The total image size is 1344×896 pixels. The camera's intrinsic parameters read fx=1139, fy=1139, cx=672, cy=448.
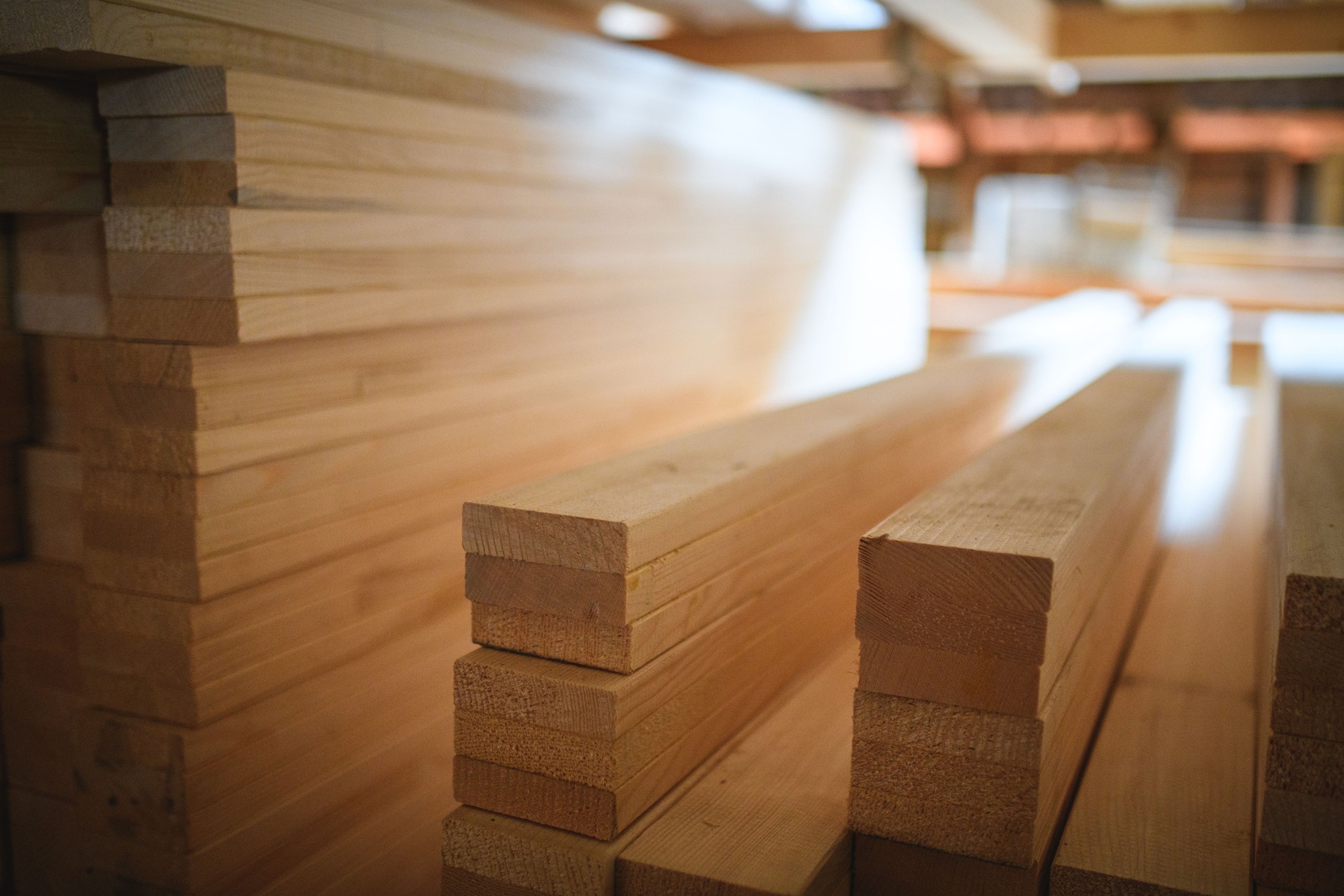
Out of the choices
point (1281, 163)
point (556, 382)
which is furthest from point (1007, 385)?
point (1281, 163)

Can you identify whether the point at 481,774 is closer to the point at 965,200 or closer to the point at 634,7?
the point at 634,7

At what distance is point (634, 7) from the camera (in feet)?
13.7

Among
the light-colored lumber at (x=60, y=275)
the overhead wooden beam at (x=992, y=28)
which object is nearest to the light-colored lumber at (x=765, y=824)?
the light-colored lumber at (x=60, y=275)

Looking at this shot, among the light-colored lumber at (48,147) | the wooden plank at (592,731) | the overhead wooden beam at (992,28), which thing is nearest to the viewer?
the wooden plank at (592,731)

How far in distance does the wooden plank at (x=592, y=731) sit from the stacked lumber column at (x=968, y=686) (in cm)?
26

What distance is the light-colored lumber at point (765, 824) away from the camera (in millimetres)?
1400

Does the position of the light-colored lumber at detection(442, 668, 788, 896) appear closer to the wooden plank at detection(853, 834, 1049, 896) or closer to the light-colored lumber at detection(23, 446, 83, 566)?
the wooden plank at detection(853, 834, 1049, 896)

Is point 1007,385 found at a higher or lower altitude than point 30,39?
lower

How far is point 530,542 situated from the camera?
1444mm

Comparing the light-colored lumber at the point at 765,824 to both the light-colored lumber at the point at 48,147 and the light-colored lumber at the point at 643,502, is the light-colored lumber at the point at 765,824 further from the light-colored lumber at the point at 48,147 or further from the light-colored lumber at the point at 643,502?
the light-colored lumber at the point at 48,147

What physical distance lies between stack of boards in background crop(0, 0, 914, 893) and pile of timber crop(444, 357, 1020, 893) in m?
0.62

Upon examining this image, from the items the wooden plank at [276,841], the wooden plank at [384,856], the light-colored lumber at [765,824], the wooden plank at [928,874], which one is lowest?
the wooden plank at [384,856]

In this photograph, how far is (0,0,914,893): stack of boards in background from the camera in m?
1.83

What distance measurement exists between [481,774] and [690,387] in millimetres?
2069
